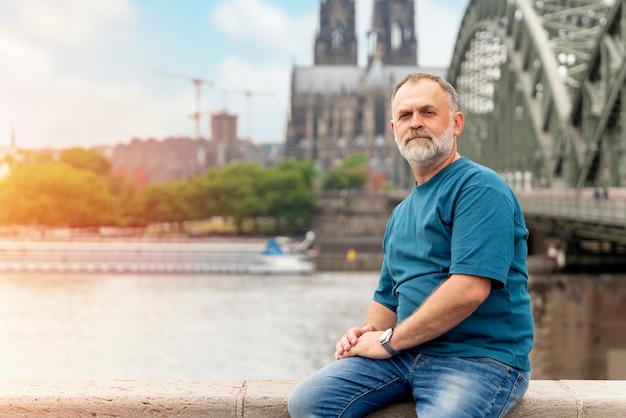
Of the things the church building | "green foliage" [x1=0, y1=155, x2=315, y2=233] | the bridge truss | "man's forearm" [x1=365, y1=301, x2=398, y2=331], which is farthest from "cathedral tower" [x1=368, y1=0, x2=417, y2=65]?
"man's forearm" [x1=365, y1=301, x2=398, y2=331]

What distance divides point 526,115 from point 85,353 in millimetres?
22631

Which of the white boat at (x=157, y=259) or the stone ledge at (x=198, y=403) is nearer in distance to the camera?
the stone ledge at (x=198, y=403)

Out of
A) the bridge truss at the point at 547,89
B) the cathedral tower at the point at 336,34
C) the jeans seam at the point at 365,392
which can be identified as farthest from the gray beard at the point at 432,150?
the cathedral tower at the point at 336,34

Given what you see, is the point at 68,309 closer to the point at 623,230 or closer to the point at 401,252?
the point at 623,230

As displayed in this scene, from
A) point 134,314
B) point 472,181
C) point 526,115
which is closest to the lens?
point 472,181

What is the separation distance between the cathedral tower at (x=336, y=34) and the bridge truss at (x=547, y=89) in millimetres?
71836

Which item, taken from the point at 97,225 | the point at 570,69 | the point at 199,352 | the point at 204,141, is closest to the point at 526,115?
the point at 570,69

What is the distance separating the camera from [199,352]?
96.1ft

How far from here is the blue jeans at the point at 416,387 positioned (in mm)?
3299

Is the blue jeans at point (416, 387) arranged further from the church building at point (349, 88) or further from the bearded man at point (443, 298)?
the church building at point (349, 88)

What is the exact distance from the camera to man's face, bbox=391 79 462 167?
3.61 meters

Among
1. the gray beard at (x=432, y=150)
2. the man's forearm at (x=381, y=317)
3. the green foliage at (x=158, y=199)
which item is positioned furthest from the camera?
the green foliage at (x=158, y=199)

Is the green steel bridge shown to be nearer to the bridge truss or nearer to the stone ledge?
the bridge truss

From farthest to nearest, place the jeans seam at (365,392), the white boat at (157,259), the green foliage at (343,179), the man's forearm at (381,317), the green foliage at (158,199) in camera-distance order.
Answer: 1. the green foliage at (343,179)
2. the green foliage at (158,199)
3. the white boat at (157,259)
4. the man's forearm at (381,317)
5. the jeans seam at (365,392)
